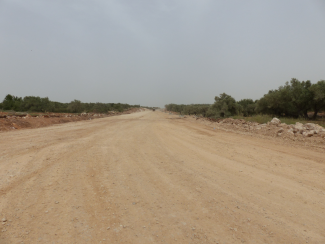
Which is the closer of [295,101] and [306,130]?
[306,130]

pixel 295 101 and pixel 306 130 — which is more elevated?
pixel 295 101

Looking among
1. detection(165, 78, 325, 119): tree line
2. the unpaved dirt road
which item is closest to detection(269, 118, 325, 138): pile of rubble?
the unpaved dirt road

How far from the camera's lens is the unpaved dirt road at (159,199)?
212 cm

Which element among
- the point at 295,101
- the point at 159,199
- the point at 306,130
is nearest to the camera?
the point at 159,199

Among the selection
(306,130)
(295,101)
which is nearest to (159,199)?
(306,130)

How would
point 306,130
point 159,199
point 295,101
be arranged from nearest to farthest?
1. point 159,199
2. point 306,130
3. point 295,101

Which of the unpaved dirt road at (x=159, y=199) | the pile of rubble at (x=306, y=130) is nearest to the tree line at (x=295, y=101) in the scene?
the pile of rubble at (x=306, y=130)

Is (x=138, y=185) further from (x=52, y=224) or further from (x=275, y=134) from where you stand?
(x=275, y=134)

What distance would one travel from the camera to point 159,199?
2869mm

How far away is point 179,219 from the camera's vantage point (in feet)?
7.82

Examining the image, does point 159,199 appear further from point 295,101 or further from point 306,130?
point 295,101

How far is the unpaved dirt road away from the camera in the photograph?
2.12 m

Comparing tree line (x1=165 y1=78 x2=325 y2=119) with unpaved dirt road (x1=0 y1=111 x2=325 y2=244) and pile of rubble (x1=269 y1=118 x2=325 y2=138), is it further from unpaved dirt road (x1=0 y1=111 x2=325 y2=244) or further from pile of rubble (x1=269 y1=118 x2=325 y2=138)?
unpaved dirt road (x1=0 y1=111 x2=325 y2=244)

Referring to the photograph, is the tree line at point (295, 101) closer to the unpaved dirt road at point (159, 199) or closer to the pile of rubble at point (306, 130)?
the pile of rubble at point (306, 130)
